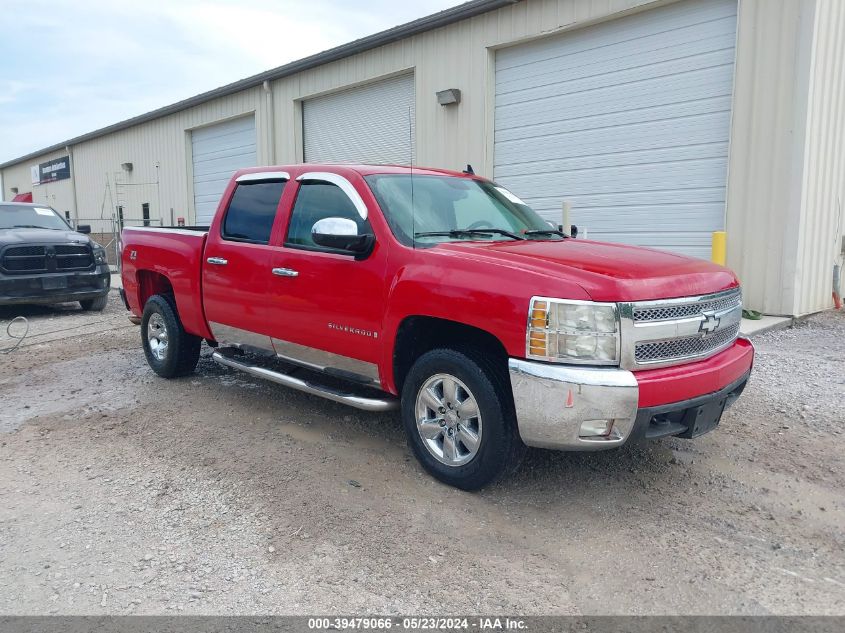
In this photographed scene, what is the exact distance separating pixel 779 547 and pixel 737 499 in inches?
21.7

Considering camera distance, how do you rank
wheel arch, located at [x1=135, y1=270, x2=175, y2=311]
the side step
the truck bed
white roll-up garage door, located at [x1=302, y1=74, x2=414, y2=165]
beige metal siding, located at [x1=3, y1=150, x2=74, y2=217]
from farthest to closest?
1. beige metal siding, located at [x1=3, y1=150, x2=74, y2=217]
2. white roll-up garage door, located at [x1=302, y1=74, x2=414, y2=165]
3. wheel arch, located at [x1=135, y1=270, x2=175, y2=311]
4. the truck bed
5. the side step

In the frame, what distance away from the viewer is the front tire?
3701 mm

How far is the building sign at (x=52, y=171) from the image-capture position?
30578 millimetres

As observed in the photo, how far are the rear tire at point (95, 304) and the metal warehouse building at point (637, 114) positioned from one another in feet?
18.9

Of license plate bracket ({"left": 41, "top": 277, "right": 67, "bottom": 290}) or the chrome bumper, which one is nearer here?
the chrome bumper

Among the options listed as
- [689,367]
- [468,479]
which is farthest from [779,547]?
[468,479]

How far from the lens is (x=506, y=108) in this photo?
11844mm

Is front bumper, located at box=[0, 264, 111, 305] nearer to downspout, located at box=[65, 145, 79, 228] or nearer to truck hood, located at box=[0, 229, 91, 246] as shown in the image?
truck hood, located at box=[0, 229, 91, 246]

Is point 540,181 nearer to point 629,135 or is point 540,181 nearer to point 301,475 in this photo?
point 629,135

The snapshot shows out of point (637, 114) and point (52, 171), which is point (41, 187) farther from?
point (637, 114)

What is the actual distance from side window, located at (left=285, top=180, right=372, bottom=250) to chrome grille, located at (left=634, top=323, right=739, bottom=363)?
2.12m

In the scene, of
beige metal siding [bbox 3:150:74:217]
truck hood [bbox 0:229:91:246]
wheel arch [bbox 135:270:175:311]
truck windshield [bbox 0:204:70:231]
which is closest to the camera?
wheel arch [bbox 135:270:175:311]

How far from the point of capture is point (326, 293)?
460 centimetres

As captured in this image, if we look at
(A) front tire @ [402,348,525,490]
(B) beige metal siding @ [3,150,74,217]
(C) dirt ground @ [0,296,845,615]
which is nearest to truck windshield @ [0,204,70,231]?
(C) dirt ground @ [0,296,845,615]
